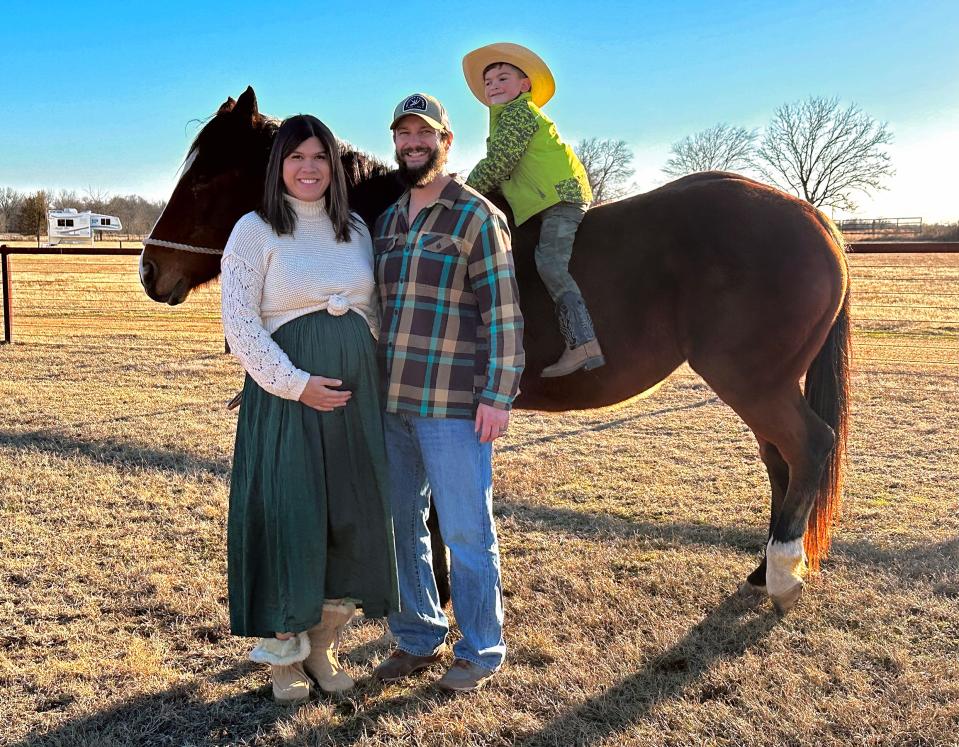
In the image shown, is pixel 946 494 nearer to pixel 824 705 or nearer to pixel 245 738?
pixel 824 705

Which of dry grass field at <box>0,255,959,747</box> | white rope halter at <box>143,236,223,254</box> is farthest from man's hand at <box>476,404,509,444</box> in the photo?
white rope halter at <box>143,236,223,254</box>

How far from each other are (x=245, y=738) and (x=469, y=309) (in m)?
1.67

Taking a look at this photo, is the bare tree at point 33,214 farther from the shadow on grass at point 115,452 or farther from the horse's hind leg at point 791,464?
the horse's hind leg at point 791,464

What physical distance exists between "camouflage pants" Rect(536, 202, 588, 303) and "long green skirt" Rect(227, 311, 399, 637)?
102 centimetres

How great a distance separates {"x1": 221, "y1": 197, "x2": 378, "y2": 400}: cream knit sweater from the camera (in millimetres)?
2342

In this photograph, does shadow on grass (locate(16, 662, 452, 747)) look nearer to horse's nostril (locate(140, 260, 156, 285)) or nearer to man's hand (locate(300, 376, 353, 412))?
man's hand (locate(300, 376, 353, 412))

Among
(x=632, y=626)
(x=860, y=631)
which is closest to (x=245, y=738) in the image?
(x=632, y=626)

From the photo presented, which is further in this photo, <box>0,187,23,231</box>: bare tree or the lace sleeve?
<box>0,187,23,231</box>: bare tree

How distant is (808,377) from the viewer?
3.58 m

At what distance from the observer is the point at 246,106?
10.5ft

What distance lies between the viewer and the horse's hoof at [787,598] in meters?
3.23

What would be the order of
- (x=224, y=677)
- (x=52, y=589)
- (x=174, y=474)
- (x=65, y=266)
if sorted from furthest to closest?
(x=65, y=266) < (x=174, y=474) < (x=52, y=589) < (x=224, y=677)

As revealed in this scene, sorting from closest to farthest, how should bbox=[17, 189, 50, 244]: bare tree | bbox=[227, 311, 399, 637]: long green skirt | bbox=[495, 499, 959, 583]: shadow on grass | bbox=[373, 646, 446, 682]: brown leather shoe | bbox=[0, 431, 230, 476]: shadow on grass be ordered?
1. bbox=[227, 311, 399, 637]: long green skirt
2. bbox=[373, 646, 446, 682]: brown leather shoe
3. bbox=[495, 499, 959, 583]: shadow on grass
4. bbox=[0, 431, 230, 476]: shadow on grass
5. bbox=[17, 189, 50, 244]: bare tree

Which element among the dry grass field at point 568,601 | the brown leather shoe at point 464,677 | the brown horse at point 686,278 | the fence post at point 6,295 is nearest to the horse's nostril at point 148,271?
the brown horse at point 686,278
